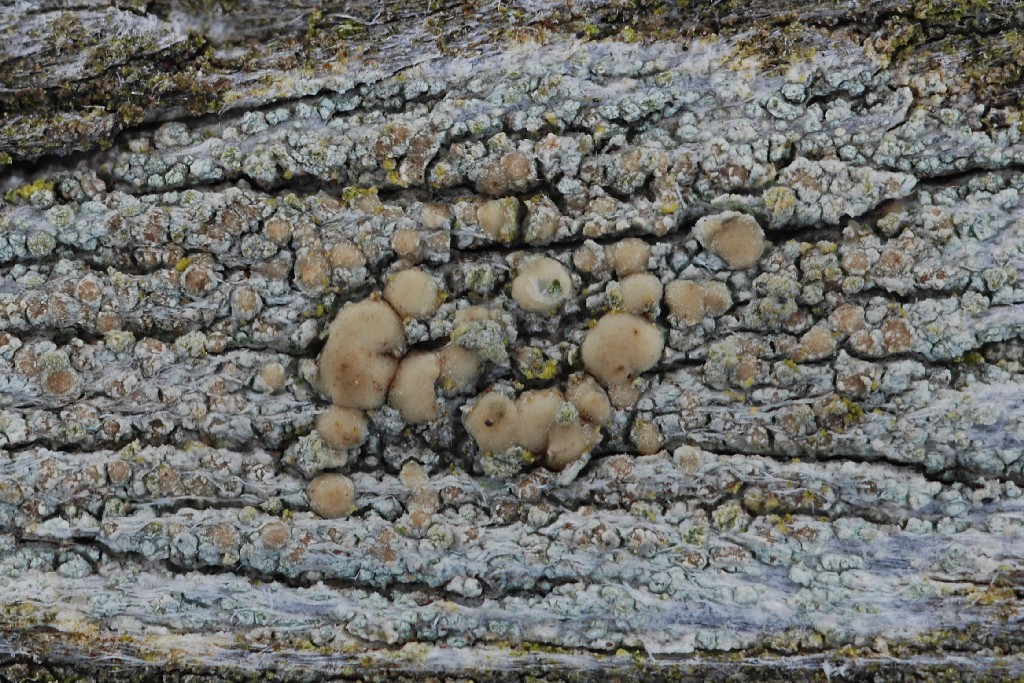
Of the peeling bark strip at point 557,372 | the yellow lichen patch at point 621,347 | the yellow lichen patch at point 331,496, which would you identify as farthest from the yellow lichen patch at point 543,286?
the yellow lichen patch at point 331,496

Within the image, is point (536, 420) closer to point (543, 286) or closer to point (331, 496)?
point (543, 286)

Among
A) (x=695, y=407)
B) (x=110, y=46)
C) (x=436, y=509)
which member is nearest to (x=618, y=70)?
(x=695, y=407)

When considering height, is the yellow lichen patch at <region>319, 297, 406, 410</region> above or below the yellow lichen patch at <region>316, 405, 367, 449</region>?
above

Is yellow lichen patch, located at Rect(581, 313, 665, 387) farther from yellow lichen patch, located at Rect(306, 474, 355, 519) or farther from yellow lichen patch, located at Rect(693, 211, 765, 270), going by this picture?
yellow lichen patch, located at Rect(306, 474, 355, 519)

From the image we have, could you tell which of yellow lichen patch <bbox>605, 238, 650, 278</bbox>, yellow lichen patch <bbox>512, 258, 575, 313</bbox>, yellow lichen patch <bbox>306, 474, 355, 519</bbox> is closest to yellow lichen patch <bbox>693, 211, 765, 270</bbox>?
yellow lichen patch <bbox>605, 238, 650, 278</bbox>

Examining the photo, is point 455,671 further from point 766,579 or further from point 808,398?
point 808,398

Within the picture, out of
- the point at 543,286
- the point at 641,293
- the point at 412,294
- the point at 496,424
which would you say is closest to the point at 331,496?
the point at 496,424
